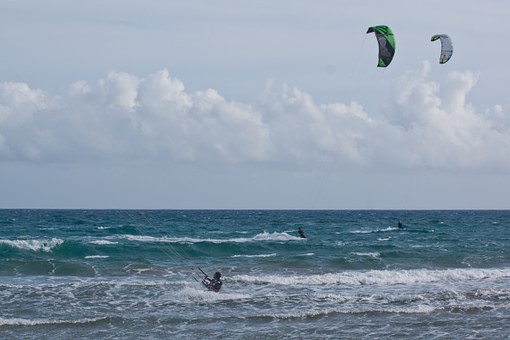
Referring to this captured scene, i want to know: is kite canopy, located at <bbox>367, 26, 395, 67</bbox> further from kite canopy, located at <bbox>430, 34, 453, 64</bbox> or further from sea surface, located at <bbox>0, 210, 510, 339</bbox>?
sea surface, located at <bbox>0, 210, 510, 339</bbox>

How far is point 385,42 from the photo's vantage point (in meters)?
23.9

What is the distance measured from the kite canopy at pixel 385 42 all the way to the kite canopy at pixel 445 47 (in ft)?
4.60

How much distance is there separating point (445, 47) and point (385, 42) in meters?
1.98

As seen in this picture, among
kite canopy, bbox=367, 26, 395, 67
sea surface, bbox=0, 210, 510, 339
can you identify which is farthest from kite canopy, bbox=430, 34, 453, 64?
sea surface, bbox=0, 210, 510, 339

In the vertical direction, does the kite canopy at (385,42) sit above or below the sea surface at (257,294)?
above

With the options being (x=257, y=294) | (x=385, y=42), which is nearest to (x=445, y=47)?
(x=385, y=42)

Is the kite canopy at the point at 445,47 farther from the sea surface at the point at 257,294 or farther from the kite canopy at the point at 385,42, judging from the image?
the sea surface at the point at 257,294

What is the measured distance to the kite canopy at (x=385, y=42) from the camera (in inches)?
934

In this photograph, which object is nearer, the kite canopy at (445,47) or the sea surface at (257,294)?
the sea surface at (257,294)

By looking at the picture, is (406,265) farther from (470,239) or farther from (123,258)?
(470,239)

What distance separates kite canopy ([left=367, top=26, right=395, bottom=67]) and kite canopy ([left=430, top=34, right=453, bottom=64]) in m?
1.40

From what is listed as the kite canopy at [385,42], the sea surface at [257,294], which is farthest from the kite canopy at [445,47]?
the sea surface at [257,294]

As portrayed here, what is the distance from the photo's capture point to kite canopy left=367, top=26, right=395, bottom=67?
23.7 meters

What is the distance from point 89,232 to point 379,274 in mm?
32343
